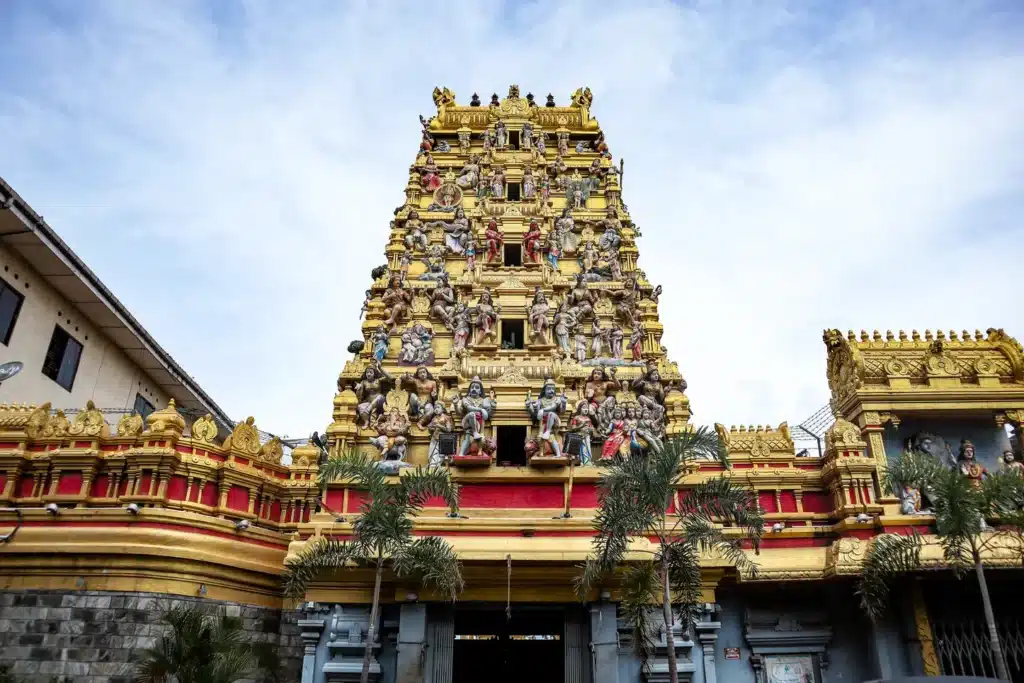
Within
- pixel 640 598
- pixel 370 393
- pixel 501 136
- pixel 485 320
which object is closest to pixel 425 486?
pixel 640 598

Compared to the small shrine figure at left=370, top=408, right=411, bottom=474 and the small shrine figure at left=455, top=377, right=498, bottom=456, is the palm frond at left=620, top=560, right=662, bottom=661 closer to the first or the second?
the small shrine figure at left=455, top=377, right=498, bottom=456

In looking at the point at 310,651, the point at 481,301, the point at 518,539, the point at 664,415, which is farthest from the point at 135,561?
the point at 664,415

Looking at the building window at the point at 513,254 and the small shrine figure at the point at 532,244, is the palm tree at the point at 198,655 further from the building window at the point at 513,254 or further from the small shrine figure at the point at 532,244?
the building window at the point at 513,254

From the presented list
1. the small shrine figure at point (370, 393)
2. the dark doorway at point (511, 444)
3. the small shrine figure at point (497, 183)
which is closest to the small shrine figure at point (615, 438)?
the dark doorway at point (511, 444)

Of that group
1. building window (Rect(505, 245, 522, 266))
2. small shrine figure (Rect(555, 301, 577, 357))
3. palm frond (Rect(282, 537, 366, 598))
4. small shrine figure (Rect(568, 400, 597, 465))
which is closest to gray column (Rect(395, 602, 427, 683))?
palm frond (Rect(282, 537, 366, 598))

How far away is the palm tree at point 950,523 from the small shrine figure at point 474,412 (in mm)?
8953

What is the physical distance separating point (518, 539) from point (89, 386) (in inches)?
689

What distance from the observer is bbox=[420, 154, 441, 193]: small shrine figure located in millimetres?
26531

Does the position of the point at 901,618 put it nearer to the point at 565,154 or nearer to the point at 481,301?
the point at 481,301

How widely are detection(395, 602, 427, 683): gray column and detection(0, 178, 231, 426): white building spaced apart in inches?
362

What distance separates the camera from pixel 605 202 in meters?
26.1

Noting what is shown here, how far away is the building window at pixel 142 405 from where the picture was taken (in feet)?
93.7

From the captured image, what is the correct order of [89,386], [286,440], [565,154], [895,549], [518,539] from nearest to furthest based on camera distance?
[895,549] → [518,539] → [286,440] → [89,386] → [565,154]

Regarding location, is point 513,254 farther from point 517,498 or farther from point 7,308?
point 7,308
